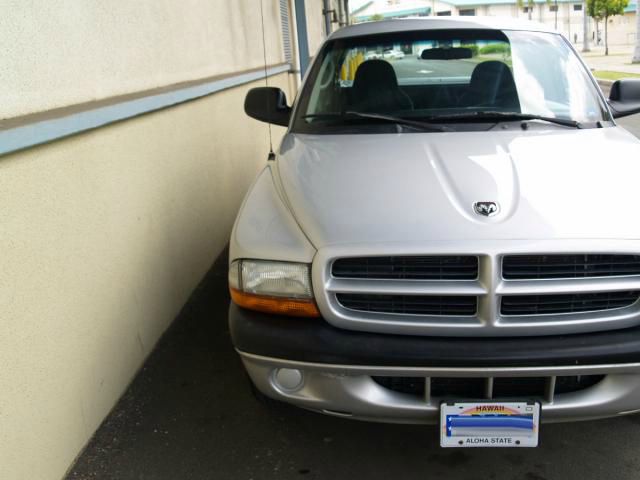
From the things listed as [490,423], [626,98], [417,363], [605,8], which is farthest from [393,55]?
[605,8]

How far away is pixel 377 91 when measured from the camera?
3.71 meters

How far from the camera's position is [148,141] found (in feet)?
12.2

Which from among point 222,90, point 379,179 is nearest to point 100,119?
point 379,179

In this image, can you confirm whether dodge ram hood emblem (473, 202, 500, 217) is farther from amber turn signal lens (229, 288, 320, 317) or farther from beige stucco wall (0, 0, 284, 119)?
beige stucco wall (0, 0, 284, 119)

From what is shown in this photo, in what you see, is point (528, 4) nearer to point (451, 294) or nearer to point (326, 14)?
point (326, 14)

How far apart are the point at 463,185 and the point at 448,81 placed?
1.55 meters

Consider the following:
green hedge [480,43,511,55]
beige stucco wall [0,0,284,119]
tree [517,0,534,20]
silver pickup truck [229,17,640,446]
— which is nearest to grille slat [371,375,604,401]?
silver pickup truck [229,17,640,446]

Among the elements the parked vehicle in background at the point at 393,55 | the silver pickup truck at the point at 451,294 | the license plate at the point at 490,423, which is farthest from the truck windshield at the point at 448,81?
the license plate at the point at 490,423

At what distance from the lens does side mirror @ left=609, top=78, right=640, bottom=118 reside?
3.78 meters

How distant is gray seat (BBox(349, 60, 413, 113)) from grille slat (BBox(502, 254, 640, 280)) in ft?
5.07

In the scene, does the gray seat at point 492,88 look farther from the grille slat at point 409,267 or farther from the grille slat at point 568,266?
the grille slat at point 409,267

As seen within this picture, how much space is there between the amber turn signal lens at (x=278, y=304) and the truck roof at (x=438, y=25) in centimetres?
220

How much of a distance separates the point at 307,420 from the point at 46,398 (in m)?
1.16

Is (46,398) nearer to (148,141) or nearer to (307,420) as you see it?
(307,420)
